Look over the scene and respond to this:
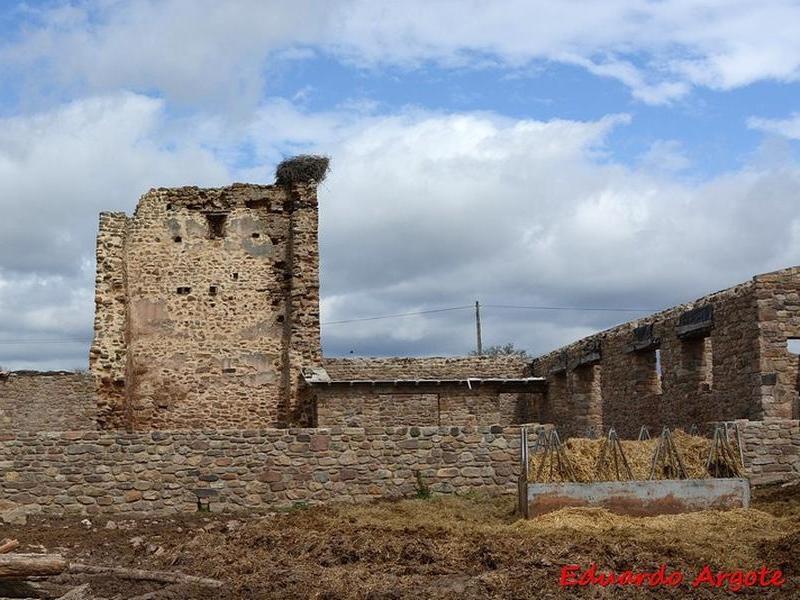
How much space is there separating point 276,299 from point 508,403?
8.65 m

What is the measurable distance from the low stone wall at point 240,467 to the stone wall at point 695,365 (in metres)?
4.24

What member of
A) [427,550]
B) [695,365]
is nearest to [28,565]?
[427,550]

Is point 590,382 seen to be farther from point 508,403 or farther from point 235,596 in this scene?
point 235,596

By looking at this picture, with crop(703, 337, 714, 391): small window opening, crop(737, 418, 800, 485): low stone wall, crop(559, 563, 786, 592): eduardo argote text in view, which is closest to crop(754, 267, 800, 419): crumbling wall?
crop(737, 418, 800, 485): low stone wall

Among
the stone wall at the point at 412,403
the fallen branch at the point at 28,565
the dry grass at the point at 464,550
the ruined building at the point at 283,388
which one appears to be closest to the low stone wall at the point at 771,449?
the ruined building at the point at 283,388

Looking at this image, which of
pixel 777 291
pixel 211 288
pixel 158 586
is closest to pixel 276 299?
pixel 211 288

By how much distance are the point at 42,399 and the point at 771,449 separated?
17.5 metres

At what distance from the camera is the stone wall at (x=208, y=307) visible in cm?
2238

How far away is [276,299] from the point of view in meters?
23.1

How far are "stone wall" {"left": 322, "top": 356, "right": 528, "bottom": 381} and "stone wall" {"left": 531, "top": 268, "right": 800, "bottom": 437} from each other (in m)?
5.04

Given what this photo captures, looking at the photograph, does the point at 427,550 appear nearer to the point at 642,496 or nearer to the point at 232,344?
the point at 642,496

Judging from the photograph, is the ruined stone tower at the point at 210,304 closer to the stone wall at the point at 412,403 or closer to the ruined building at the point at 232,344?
the ruined building at the point at 232,344

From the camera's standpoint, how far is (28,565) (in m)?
8.33

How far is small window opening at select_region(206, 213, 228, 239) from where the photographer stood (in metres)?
23.4
